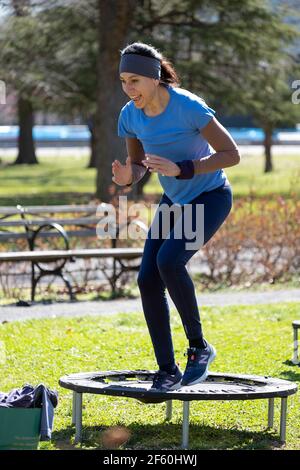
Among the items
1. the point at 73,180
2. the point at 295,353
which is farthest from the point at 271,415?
the point at 73,180

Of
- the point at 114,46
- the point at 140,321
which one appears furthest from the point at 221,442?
the point at 114,46

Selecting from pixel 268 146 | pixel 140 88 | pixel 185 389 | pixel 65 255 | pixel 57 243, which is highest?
pixel 268 146

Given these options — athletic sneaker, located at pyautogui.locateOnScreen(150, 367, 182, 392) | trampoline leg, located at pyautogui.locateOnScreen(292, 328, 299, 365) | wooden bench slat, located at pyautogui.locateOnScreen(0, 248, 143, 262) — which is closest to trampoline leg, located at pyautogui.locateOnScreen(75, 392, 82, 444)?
athletic sneaker, located at pyautogui.locateOnScreen(150, 367, 182, 392)

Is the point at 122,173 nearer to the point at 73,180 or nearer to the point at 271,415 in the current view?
the point at 271,415

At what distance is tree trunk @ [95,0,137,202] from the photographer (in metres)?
19.2

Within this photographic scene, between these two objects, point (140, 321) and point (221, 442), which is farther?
point (140, 321)

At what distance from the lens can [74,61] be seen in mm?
25781

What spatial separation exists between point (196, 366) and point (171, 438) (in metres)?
0.39

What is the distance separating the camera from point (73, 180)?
37000 millimetres

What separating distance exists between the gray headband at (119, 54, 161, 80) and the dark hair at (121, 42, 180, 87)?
0.03 metres

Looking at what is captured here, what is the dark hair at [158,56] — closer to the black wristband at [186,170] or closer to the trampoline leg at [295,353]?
the black wristband at [186,170]

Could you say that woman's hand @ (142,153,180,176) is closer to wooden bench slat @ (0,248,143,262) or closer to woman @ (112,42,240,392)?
woman @ (112,42,240,392)
